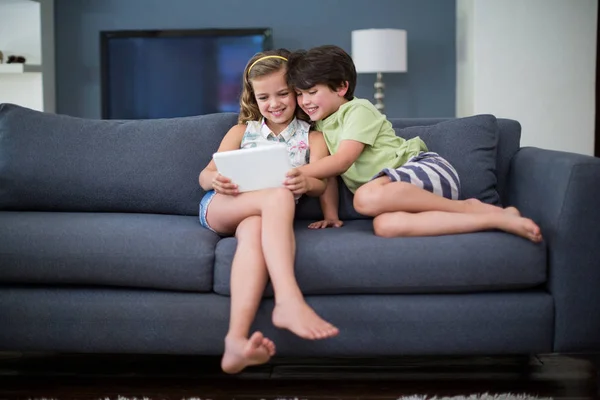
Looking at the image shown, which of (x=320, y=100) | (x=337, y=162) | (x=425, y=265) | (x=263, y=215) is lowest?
(x=425, y=265)

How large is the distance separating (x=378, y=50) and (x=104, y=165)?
304 cm

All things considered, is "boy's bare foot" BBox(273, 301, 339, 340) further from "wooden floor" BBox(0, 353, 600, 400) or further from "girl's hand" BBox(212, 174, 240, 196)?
"girl's hand" BBox(212, 174, 240, 196)

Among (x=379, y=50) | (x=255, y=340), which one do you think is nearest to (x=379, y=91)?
(x=379, y=50)

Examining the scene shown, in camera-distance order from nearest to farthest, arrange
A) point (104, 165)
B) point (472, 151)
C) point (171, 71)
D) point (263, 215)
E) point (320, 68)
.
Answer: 1. point (263, 215)
2. point (320, 68)
3. point (472, 151)
4. point (104, 165)
5. point (171, 71)

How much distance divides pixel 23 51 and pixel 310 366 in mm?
4196

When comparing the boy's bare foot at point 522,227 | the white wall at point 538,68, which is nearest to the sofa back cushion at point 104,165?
the boy's bare foot at point 522,227

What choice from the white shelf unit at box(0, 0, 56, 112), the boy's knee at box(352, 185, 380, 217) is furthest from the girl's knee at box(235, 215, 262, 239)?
the white shelf unit at box(0, 0, 56, 112)

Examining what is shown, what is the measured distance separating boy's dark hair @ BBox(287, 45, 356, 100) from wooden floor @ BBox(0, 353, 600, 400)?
842 mm

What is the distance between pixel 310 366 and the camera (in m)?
2.27

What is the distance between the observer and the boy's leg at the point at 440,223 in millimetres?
2059

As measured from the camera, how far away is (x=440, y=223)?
2105 millimetres

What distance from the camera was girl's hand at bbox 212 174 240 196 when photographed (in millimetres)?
2191

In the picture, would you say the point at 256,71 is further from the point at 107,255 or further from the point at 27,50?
the point at 27,50

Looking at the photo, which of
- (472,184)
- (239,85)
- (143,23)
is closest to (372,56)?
(239,85)
